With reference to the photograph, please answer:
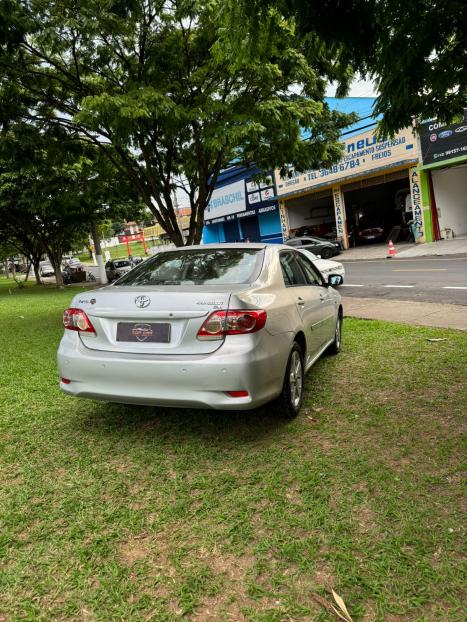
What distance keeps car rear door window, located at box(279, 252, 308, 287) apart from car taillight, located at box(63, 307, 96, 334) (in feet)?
5.62

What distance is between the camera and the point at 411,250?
890 inches

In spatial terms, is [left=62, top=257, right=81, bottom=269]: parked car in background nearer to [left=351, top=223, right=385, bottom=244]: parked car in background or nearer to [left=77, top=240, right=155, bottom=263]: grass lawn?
[left=351, top=223, right=385, bottom=244]: parked car in background

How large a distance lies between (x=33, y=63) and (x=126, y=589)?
9.35 metres

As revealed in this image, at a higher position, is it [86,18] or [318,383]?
[86,18]

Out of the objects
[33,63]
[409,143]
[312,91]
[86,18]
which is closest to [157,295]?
[86,18]

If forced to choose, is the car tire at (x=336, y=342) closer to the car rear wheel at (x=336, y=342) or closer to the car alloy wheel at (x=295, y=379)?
the car rear wheel at (x=336, y=342)

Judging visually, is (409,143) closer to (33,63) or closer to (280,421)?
(33,63)

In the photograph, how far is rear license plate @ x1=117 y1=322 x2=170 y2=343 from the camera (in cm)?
338

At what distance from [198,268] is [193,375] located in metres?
1.20

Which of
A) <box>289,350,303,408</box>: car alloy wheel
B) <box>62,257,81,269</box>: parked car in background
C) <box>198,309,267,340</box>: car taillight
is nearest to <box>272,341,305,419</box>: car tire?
<box>289,350,303,408</box>: car alloy wheel

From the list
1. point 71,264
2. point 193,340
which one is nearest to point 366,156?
point 193,340

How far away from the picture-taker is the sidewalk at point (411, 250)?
20.5m

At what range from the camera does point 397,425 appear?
3.75m

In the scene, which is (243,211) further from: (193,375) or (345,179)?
(193,375)
